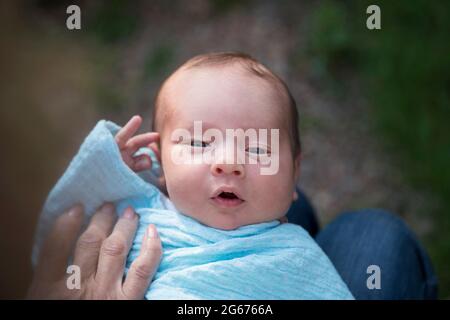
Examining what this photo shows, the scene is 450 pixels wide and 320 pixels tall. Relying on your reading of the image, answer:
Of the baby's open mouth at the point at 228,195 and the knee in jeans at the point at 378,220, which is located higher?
the baby's open mouth at the point at 228,195

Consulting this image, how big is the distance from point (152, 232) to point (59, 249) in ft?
0.63

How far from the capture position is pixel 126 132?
103cm

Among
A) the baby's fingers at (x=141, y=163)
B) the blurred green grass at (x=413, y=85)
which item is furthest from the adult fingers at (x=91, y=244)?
the blurred green grass at (x=413, y=85)

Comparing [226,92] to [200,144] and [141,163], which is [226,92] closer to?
[200,144]

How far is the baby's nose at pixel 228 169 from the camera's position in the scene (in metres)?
0.90

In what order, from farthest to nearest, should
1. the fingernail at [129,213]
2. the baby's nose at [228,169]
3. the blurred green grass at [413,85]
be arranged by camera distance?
the blurred green grass at [413,85]
the fingernail at [129,213]
the baby's nose at [228,169]

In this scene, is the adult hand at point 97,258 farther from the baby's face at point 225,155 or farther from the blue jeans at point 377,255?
the blue jeans at point 377,255

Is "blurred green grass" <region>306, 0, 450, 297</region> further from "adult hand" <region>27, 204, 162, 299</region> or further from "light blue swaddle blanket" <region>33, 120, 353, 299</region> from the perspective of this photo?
"adult hand" <region>27, 204, 162, 299</region>

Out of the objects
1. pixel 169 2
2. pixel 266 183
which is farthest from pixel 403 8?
pixel 266 183

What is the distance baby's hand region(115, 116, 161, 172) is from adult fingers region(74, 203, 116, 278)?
0.12m

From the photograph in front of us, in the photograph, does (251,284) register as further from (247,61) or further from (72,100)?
(72,100)

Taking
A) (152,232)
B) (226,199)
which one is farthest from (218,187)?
(152,232)

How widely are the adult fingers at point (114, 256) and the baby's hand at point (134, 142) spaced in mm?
141

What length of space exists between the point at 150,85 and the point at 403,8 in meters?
0.93
